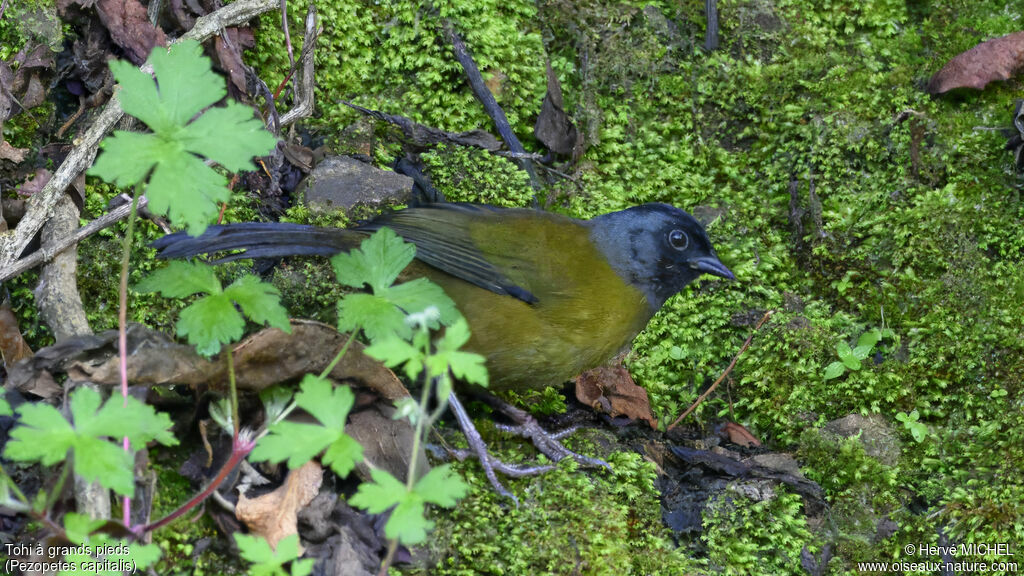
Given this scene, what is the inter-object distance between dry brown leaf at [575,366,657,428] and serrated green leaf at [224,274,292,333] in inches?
70.8

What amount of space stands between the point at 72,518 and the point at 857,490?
2949 millimetres

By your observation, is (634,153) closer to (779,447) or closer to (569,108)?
(569,108)

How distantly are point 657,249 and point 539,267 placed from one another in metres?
0.62

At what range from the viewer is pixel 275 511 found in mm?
2621

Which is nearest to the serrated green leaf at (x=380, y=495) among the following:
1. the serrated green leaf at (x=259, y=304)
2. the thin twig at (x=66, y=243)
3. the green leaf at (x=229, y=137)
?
the serrated green leaf at (x=259, y=304)

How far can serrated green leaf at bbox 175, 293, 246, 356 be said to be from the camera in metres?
2.58

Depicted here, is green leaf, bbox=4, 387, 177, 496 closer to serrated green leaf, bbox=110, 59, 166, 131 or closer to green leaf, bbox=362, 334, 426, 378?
green leaf, bbox=362, 334, 426, 378

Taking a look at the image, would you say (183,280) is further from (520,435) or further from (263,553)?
(520,435)

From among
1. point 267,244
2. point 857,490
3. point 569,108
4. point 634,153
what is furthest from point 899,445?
point 267,244

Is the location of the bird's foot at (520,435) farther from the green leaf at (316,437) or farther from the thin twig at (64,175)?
the thin twig at (64,175)

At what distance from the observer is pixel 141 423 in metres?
2.20

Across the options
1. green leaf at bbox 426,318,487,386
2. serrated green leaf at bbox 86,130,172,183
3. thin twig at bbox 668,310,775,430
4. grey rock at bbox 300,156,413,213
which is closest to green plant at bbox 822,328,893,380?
thin twig at bbox 668,310,775,430

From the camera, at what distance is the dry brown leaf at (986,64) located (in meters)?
4.61

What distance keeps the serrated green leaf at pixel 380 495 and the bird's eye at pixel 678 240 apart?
2256 mm
